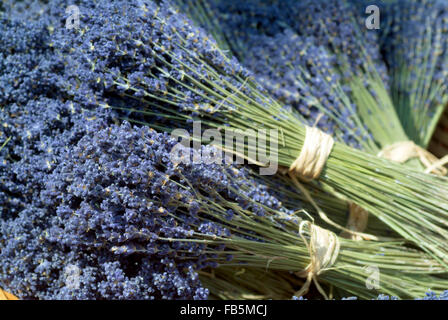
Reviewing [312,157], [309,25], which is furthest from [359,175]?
[309,25]

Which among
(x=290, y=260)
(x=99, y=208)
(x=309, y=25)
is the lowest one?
(x=290, y=260)

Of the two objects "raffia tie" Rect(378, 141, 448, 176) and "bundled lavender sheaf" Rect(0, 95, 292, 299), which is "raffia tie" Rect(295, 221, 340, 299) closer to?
"bundled lavender sheaf" Rect(0, 95, 292, 299)

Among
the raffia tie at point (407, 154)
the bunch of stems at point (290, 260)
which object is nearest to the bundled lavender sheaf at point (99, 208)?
the bunch of stems at point (290, 260)

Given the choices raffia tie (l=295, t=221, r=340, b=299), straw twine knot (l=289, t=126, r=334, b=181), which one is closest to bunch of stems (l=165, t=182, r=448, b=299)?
raffia tie (l=295, t=221, r=340, b=299)

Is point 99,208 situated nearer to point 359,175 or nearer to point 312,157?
point 312,157

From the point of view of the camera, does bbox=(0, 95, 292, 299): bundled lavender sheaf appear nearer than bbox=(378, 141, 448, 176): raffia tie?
Yes

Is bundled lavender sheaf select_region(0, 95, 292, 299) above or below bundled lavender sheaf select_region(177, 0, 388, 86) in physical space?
below

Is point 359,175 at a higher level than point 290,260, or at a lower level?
higher
